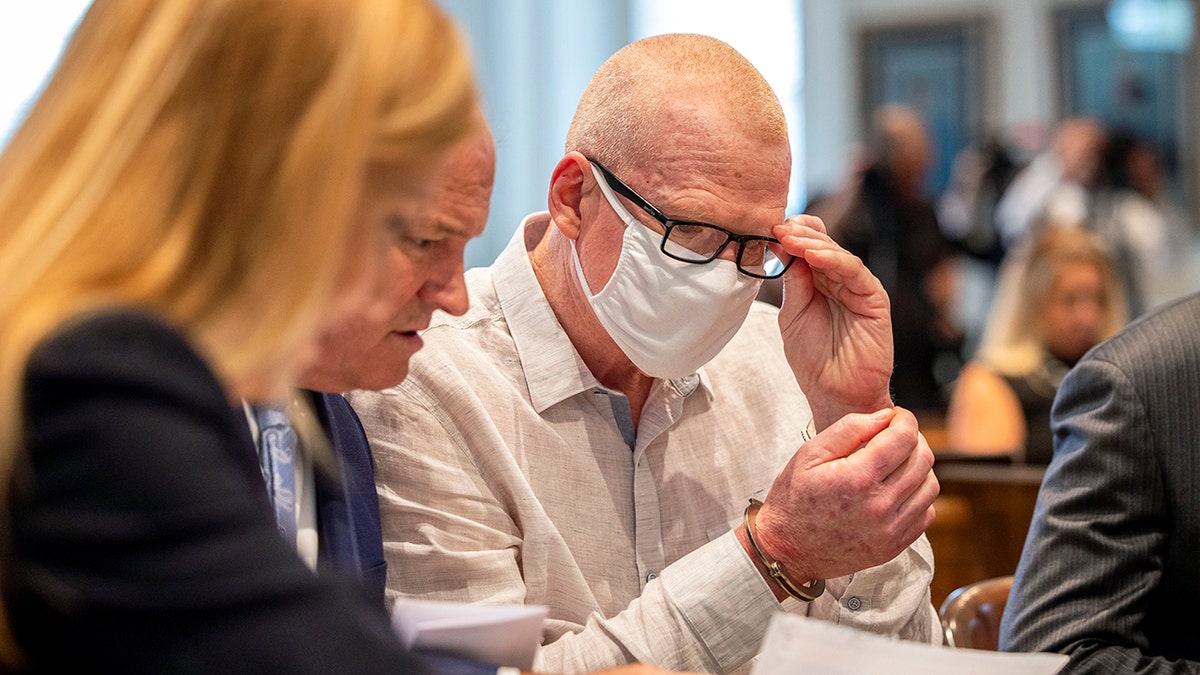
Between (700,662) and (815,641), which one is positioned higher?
(815,641)

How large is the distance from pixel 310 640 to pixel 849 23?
29.8ft

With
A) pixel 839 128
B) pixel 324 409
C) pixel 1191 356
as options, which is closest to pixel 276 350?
pixel 324 409

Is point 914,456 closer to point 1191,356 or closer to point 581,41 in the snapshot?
point 1191,356

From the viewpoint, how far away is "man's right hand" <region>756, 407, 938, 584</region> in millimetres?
1714

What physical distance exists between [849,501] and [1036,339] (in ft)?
11.1

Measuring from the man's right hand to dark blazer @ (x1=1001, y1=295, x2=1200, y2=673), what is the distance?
0.83 ft

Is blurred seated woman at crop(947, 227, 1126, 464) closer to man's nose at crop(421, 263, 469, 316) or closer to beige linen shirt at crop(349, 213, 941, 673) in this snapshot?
beige linen shirt at crop(349, 213, 941, 673)

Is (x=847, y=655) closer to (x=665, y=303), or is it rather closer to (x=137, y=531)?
(x=137, y=531)

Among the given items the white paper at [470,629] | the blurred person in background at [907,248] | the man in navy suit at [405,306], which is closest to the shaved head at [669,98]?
the man in navy suit at [405,306]

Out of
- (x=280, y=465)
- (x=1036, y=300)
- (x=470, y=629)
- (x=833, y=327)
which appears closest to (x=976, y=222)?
(x=1036, y=300)

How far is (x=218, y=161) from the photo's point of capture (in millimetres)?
957

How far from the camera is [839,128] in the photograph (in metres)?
9.52

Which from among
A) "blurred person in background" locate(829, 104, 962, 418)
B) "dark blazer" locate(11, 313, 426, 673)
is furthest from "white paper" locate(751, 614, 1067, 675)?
"blurred person in background" locate(829, 104, 962, 418)

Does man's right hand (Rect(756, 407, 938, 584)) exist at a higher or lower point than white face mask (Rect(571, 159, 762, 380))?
lower
